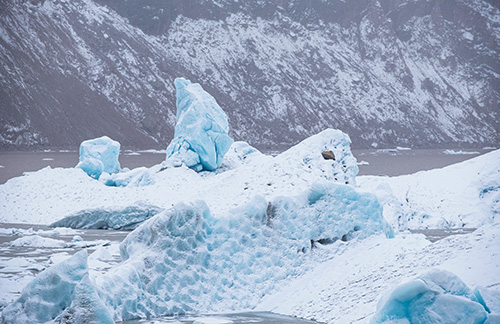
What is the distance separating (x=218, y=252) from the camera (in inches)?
318

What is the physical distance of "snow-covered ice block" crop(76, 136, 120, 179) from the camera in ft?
81.5


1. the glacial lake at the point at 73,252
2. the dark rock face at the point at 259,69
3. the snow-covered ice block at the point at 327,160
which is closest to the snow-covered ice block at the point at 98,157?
the glacial lake at the point at 73,252

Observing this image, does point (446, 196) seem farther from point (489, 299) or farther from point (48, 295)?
point (48, 295)

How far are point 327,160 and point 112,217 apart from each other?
221 inches

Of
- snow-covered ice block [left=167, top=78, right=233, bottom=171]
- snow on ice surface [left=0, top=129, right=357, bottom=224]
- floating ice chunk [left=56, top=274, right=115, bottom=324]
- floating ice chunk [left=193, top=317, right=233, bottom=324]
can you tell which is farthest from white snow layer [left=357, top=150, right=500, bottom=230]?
floating ice chunk [left=56, top=274, right=115, bottom=324]

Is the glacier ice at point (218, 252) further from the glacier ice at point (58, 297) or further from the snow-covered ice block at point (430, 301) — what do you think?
the snow-covered ice block at point (430, 301)

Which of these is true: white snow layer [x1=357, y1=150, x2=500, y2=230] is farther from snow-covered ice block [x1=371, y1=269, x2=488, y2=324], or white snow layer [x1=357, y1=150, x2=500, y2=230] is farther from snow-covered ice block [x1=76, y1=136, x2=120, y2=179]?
snow-covered ice block [x1=371, y1=269, x2=488, y2=324]

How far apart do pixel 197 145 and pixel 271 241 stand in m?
16.0

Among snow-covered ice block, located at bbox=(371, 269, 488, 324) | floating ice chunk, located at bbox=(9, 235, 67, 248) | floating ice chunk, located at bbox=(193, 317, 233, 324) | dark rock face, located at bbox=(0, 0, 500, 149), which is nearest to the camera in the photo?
snow-covered ice block, located at bbox=(371, 269, 488, 324)

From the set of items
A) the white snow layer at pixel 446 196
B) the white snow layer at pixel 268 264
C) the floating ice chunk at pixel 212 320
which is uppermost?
the white snow layer at pixel 268 264

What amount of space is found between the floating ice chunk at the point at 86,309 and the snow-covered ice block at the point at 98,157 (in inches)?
741

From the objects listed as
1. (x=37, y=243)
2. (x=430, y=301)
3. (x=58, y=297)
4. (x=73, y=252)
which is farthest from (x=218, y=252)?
(x=37, y=243)

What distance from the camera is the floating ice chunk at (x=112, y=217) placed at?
53.8 feet

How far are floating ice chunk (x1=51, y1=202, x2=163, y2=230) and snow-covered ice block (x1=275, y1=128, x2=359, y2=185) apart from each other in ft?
12.3
